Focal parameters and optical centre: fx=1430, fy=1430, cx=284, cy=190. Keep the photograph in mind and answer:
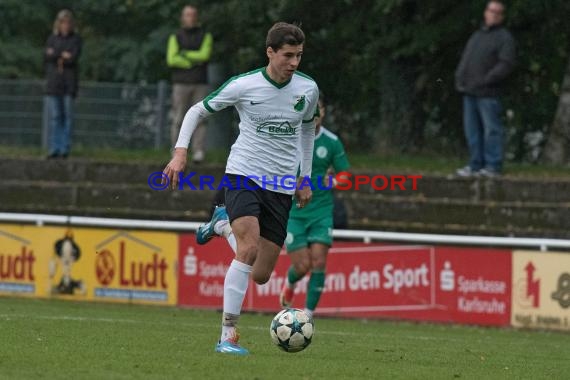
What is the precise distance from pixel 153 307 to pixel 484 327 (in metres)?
4.20

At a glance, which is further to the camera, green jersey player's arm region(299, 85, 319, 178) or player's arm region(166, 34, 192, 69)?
player's arm region(166, 34, 192, 69)

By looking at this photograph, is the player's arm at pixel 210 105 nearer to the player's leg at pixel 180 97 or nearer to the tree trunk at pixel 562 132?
the player's leg at pixel 180 97

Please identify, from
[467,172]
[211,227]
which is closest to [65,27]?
[467,172]

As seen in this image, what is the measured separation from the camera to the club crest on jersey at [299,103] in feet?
33.9

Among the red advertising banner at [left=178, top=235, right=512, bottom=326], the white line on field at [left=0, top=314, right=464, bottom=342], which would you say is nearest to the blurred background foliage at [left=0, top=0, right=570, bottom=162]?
the red advertising banner at [left=178, top=235, right=512, bottom=326]

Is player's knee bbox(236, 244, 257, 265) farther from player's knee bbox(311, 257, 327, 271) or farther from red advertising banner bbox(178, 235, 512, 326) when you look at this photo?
red advertising banner bbox(178, 235, 512, 326)

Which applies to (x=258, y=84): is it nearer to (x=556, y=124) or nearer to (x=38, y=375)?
(x=38, y=375)

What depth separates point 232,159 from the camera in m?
10.3

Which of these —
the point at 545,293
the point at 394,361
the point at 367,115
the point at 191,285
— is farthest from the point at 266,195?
the point at 367,115

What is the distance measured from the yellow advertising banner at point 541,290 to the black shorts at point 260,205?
21.2 feet

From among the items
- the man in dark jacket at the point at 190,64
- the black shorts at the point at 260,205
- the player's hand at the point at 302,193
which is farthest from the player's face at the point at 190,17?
the black shorts at the point at 260,205

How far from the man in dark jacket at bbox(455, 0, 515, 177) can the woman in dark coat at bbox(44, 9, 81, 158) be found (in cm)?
585

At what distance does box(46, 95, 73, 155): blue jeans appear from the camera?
69.1 ft

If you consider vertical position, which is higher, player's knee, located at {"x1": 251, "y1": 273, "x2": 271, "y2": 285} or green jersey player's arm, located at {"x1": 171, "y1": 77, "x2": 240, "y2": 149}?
green jersey player's arm, located at {"x1": 171, "y1": 77, "x2": 240, "y2": 149}
